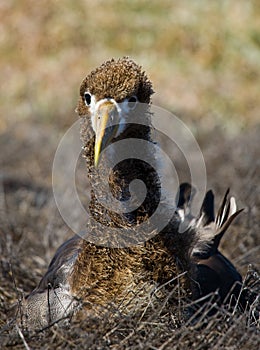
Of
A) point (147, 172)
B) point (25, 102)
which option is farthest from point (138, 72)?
point (25, 102)

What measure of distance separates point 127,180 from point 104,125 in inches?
14.2

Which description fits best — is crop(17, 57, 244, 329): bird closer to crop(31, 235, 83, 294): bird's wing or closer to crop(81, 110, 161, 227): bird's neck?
crop(81, 110, 161, 227): bird's neck

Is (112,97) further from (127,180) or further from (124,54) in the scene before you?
(124,54)

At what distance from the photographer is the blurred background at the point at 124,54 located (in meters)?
10.4

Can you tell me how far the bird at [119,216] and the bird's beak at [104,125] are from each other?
1.0 inches

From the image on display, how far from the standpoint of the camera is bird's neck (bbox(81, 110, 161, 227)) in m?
3.08

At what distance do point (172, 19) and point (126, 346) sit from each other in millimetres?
11838

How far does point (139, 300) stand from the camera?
3.04m

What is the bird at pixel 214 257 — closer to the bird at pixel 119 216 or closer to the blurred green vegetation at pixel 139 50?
the bird at pixel 119 216

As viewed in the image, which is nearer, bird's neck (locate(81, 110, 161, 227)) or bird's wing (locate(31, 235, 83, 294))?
bird's neck (locate(81, 110, 161, 227))

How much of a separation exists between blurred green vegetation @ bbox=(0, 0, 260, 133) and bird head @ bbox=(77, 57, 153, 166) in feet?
27.7

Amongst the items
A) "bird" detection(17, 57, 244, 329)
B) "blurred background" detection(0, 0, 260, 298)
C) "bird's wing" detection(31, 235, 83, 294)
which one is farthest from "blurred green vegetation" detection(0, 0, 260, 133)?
"bird" detection(17, 57, 244, 329)

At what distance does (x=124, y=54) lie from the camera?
43.5ft

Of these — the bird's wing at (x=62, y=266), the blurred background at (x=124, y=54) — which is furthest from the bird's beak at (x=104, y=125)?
the blurred background at (x=124, y=54)
